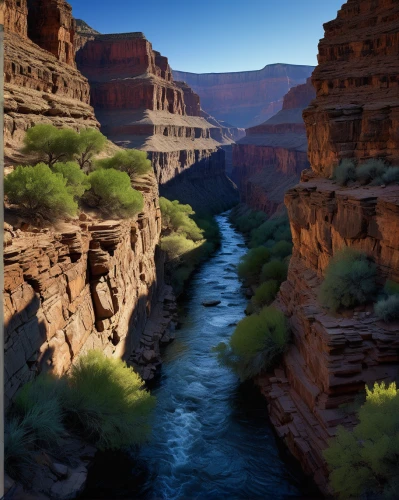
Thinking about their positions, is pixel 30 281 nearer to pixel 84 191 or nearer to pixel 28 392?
pixel 28 392

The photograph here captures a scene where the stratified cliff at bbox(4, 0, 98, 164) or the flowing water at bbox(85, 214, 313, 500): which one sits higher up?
the stratified cliff at bbox(4, 0, 98, 164)

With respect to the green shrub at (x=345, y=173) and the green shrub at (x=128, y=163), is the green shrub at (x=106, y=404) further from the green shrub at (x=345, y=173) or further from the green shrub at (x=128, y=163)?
the green shrub at (x=128, y=163)

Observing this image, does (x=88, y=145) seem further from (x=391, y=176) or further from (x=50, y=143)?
(x=391, y=176)

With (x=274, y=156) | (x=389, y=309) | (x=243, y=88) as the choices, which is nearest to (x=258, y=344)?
(x=389, y=309)

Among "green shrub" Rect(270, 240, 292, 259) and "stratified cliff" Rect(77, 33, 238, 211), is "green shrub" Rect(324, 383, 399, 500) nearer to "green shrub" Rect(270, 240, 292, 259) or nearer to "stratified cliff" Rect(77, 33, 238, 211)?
"green shrub" Rect(270, 240, 292, 259)

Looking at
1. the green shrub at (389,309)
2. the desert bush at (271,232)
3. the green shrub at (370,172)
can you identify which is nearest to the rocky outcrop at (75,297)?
the green shrub at (389,309)

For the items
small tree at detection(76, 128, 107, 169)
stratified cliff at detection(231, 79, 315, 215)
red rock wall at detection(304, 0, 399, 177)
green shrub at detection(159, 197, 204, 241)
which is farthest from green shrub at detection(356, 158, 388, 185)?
stratified cliff at detection(231, 79, 315, 215)

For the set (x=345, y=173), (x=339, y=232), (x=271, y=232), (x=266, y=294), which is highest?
(x=345, y=173)

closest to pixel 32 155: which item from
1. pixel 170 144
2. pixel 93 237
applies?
pixel 93 237
